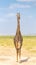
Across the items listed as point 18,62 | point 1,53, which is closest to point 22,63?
point 18,62

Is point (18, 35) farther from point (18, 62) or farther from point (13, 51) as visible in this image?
point (13, 51)

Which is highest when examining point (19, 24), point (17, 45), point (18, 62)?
point (19, 24)

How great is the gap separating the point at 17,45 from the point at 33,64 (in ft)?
4.64

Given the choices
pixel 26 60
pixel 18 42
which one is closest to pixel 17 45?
pixel 18 42

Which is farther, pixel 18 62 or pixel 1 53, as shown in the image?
pixel 1 53

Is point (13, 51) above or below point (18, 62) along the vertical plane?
below

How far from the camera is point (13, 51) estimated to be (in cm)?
2294

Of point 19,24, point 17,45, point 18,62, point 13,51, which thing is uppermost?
point 19,24

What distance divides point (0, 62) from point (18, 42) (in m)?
1.76

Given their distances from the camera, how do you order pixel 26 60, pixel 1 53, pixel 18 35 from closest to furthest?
pixel 18 35, pixel 26 60, pixel 1 53

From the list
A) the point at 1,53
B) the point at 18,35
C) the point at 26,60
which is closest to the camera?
the point at 18,35

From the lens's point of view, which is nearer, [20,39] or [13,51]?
[20,39]

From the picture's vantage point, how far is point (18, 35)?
16656 mm

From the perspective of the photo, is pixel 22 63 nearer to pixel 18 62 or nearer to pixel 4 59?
pixel 18 62
